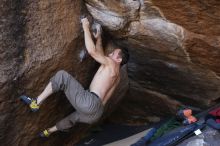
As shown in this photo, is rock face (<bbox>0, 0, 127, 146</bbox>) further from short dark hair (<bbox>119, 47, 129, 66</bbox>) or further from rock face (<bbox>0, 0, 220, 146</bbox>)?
short dark hair (<bbox>119, 47, 129, 66</bbox>)

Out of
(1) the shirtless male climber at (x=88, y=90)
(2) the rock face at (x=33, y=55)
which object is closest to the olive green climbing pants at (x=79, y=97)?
(1) the shirtless male climber at (x=88, y=90)

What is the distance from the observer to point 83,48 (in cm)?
532

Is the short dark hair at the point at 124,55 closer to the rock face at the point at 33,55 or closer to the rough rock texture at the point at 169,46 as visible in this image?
the rough rock texture at the point at 169,46

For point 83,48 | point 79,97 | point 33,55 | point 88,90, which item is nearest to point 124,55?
point 83,48

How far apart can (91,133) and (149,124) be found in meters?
1.10

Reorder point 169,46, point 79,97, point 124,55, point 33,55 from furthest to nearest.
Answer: point 124,55
point 169,46
point 79,97
point 33,55

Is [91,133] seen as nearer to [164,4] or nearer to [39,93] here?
[39,93]

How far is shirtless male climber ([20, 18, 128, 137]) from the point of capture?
4785 mm

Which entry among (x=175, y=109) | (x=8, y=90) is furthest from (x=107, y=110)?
(x=8, y=90)

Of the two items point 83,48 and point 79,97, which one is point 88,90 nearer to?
point 79,97

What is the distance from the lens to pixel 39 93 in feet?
16.2

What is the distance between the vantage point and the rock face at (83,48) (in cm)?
450

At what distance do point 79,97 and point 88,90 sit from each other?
0.37 metres

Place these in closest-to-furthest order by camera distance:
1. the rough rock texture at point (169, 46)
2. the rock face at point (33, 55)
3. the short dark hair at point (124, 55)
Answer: the rock face at point (33, 55) → the rough rock texture at point (169, 46) → the short dark hair at point (124, 55)
